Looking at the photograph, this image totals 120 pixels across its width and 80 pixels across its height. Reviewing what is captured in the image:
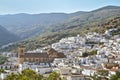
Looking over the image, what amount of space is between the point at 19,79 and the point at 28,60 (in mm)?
38589

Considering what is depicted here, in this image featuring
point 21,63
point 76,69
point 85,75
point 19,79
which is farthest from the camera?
point 21,63

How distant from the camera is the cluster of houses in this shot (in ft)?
228

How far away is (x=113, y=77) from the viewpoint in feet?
188

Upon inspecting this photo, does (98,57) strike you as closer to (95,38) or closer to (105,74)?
(105,74)

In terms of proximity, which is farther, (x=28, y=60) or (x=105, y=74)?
(x=28, y=60)

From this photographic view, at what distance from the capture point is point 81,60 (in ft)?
287

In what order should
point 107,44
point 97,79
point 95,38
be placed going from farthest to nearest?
1. point 95,38
2. point 107,44
3. point 97,79

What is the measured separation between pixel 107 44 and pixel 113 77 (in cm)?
5968

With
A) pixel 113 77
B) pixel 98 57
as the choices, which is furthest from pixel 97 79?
pixel 98 57

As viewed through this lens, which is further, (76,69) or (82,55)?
(82,55)

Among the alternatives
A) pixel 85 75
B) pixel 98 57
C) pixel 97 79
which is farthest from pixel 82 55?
pixel 97 79

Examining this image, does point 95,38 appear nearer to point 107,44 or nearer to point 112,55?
point 107,44

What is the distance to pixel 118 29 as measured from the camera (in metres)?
146

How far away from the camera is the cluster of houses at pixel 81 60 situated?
69375 mm
